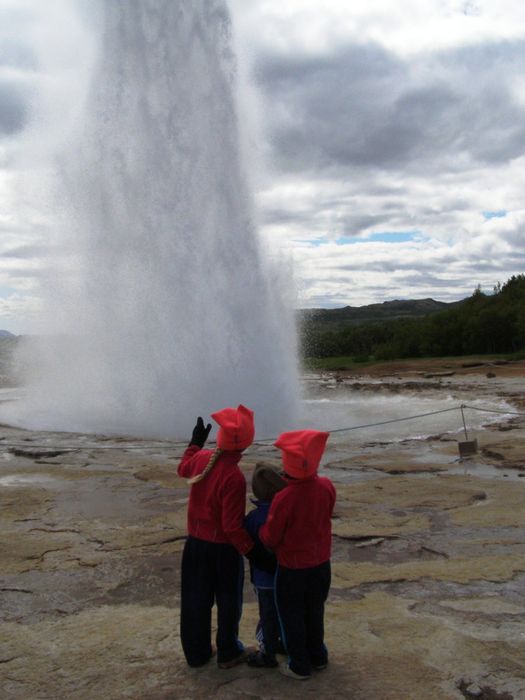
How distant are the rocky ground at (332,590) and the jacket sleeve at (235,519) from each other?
0.65 meters

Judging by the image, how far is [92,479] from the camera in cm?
871

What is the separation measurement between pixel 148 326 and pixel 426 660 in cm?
1231

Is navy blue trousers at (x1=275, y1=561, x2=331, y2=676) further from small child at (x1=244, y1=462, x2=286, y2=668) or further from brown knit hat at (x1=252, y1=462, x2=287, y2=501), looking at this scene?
brown knit hat at (x1=252, y1=462, x2=287, y2=501)

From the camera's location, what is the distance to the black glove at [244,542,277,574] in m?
3.25

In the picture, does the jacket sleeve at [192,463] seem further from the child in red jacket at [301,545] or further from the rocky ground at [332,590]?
the rocky ground at [332,590]

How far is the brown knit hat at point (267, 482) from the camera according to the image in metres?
3.22

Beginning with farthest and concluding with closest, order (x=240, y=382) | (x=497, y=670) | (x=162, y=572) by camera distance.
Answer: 1. (x=240, y=382)
2. (x=162, y=572)
3. (x=497, y=670)

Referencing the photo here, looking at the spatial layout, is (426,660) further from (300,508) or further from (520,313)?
(520,313)

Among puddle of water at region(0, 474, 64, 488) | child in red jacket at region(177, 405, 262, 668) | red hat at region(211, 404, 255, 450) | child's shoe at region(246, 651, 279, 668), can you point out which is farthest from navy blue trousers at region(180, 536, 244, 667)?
puddle of water at region(0, 474, 64, 488)

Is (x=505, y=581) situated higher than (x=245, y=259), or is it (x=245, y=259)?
(x=245, y=259)

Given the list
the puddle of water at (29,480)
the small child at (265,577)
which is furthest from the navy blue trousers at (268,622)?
the puddle of water at (29,480)

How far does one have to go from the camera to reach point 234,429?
3.24m

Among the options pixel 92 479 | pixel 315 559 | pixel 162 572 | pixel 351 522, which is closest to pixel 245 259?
pixel 92 479

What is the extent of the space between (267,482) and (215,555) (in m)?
0.47
